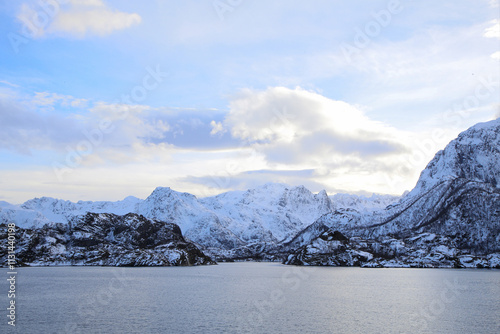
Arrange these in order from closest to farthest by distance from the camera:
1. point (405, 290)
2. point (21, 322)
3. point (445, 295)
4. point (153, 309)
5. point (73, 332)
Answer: point (73, 332)
point (21, 322)
point (153, 309)
point (445, 295)
point (405, 290)

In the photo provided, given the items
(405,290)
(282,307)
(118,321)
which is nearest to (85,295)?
(118,321)

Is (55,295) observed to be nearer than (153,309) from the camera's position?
No

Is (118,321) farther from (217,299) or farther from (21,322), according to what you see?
(217,299)

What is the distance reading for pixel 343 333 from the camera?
72.1 metres

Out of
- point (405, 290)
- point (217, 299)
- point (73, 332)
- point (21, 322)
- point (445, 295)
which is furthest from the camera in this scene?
point (405, 290)

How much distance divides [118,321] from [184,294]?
48080 millimetres

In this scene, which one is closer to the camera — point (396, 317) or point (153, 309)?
point (396, 317)

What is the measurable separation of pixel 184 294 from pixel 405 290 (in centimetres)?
7288

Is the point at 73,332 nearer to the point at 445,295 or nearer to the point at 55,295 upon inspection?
the point at 55,295

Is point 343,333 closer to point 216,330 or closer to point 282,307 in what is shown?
point 216,330

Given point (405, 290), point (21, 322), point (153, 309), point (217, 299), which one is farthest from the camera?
point (405, 290)

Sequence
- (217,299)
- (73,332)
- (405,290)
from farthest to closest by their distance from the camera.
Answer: (405,290)
(217,299)
(73,332)

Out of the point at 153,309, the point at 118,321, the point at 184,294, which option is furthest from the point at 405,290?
the point at 118,321

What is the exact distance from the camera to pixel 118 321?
261 feet
